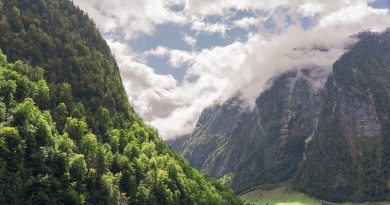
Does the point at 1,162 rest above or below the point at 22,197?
above

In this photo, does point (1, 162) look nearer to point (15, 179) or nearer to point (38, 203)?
point (15, 179)

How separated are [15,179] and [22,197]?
301 inches

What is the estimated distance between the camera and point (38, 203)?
655ft

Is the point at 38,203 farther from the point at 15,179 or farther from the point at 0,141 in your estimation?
the point at 0,141

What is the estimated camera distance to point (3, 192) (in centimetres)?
19138

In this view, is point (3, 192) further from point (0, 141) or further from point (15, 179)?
point (0, 141)

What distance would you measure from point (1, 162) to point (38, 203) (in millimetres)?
21525

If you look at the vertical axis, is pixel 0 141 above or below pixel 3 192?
above

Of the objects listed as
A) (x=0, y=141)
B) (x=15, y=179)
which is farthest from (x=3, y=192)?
(x=0, y=141)

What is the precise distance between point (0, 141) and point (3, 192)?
20.7m

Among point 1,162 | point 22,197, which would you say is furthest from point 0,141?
point 22,197

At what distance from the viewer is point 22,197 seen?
198 metres

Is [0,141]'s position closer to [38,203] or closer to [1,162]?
[1,162]

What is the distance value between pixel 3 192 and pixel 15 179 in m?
7.45
